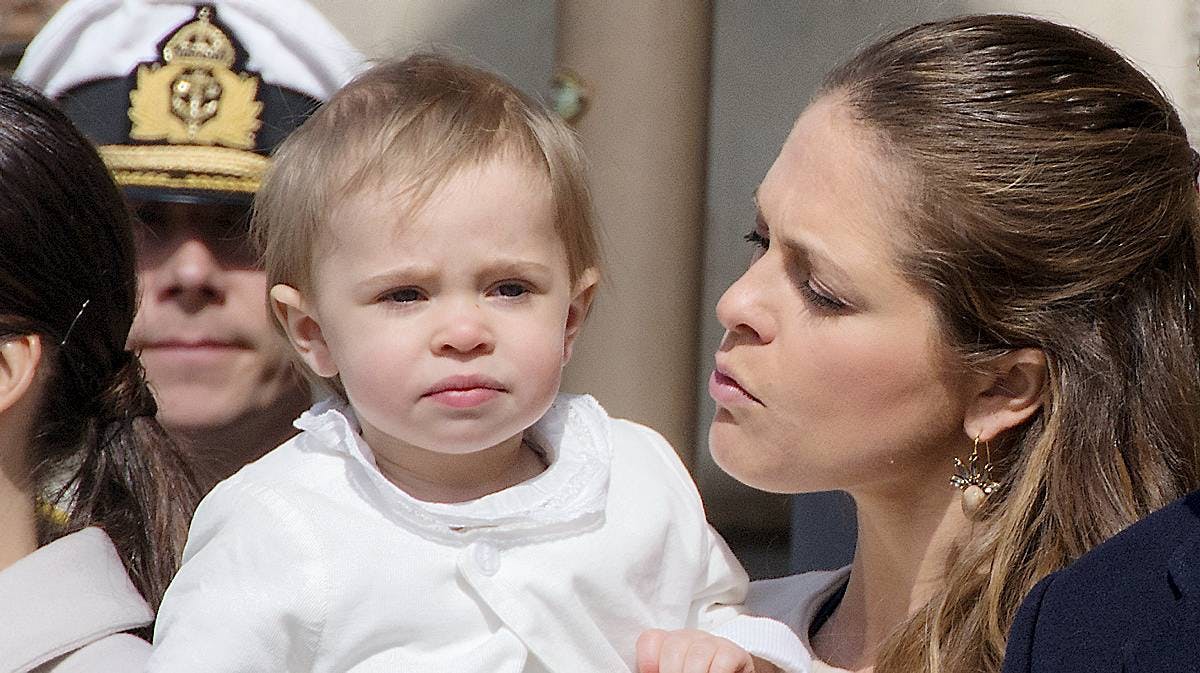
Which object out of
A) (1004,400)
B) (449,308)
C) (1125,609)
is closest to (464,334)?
(449,308)

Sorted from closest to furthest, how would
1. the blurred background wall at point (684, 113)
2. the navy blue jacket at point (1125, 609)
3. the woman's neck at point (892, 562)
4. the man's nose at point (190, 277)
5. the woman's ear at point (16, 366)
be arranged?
1. the navy blue jacket at point (1125, 609)
2. the woman's ear at point (16, 366)
3. the woman's neck at point (892, 562)
4. the man's nose at point (190, 277)
5. the blurred background wall at point (684, 113)

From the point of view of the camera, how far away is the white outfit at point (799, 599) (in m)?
2.54

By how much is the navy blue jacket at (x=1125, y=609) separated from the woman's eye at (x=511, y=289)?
2.49 feet

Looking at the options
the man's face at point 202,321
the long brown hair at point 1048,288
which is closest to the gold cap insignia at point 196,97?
the man's face at point 202,321

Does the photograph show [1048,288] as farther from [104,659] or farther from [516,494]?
[104,659]

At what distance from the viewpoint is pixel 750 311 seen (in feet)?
7.70

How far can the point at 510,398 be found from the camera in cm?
225

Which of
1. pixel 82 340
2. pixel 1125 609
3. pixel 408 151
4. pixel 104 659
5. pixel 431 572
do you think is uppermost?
pixel 408 151

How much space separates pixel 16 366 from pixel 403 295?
20.2 inches

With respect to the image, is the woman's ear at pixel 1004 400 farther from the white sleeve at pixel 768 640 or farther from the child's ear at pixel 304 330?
the child's ear at pixel 304 330

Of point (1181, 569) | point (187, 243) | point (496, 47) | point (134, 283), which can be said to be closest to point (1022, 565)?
point (1181, 569)

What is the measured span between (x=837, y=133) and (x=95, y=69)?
137 centimetres

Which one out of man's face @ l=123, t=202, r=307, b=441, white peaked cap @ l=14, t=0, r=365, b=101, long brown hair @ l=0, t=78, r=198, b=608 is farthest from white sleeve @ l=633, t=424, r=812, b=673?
white peaked cap @ l=14, t=0, r=365, b=101

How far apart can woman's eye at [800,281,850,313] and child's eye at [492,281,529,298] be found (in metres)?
0.36
